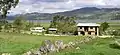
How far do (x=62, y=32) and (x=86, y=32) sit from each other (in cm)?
1269

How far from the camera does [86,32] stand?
120875 mm

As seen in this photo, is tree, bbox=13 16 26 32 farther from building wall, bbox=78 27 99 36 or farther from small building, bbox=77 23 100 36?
building wall, bbox=78 27 99 36

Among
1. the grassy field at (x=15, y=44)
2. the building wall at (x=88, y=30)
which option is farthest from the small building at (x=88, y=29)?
the grassy field at (x=15, y=44)

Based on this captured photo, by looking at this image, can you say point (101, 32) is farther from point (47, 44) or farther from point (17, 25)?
point (47, 44)

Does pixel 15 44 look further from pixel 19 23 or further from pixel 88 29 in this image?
pixel 19 23

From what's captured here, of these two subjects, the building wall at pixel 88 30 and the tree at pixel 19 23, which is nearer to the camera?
the building wall at pixel 88 30

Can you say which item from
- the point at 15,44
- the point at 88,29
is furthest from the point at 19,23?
the point at 15,44

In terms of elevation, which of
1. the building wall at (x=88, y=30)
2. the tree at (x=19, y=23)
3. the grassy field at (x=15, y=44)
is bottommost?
the building wall at (x=88, y=30)

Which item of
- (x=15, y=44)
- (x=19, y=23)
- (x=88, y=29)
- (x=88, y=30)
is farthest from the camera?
(x=19, y=23)

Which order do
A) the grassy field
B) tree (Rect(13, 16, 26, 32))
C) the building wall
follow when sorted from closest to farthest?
the grassy field
the building wall
tree (Rect(13, 16, 26, 32))

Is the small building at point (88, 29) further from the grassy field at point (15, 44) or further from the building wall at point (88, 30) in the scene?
the grassy field at point (15, 44)

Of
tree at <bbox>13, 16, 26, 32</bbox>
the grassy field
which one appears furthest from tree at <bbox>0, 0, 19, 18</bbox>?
tree at <bbox>13, 16, 26, 32</bbox>

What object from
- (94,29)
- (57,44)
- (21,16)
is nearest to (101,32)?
(94,29)

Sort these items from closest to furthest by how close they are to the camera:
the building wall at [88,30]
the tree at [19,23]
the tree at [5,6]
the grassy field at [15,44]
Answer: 1. the grassy field at [15,44]
2. the tree at [5,6]
3. the building wall at [88,30]
4. the tree at [19,23]
